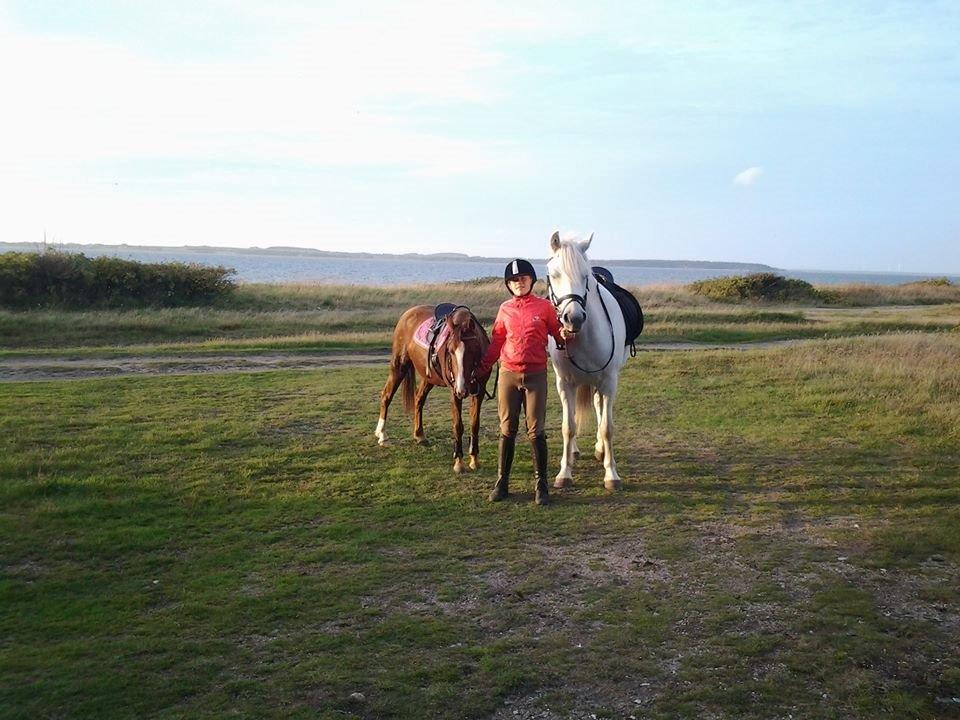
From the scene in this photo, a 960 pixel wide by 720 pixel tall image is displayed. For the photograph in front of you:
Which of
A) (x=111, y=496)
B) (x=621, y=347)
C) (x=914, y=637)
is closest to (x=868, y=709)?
(x=914, y=637)

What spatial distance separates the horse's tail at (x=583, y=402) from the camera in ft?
25.9

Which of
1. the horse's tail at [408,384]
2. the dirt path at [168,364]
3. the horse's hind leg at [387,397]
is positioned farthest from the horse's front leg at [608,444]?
the dirt path at [168,364]

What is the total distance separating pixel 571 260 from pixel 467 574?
2.77m

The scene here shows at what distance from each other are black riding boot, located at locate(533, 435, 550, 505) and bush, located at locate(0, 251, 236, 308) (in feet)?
82.5

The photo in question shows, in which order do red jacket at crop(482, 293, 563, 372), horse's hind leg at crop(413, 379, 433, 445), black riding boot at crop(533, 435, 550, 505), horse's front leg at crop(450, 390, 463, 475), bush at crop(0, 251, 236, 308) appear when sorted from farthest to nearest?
1. bush at crop(0, 251, 236, 308)
2. horse's hind leg at crop(413, 379, 433, 445)
3. horse's front leg at crop(450, 390, 463, 475)
4. black riding boot at crop(533, 435, 550, 505)
5. red jacket at crop(482, 293, 563, 372)

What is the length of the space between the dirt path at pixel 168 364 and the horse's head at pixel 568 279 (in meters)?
10.2

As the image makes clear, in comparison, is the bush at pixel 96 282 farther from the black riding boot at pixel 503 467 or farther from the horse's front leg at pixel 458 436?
the black riding boot at pixel 503 467

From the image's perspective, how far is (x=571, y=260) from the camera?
21.5ft

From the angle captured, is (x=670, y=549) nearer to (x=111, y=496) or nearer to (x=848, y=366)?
(x=111, y=496)

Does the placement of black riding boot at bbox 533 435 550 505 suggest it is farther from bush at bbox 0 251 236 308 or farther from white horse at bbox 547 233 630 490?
bush at bbox 0 251 236 308

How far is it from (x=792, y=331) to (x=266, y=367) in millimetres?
16536

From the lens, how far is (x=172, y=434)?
9266 millimetres

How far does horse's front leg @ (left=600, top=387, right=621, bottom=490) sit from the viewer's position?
24.0 ft

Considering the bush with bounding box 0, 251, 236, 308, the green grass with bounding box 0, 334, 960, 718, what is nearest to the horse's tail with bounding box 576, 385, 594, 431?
the green grass with bounding box 0, 334, 960, 718
